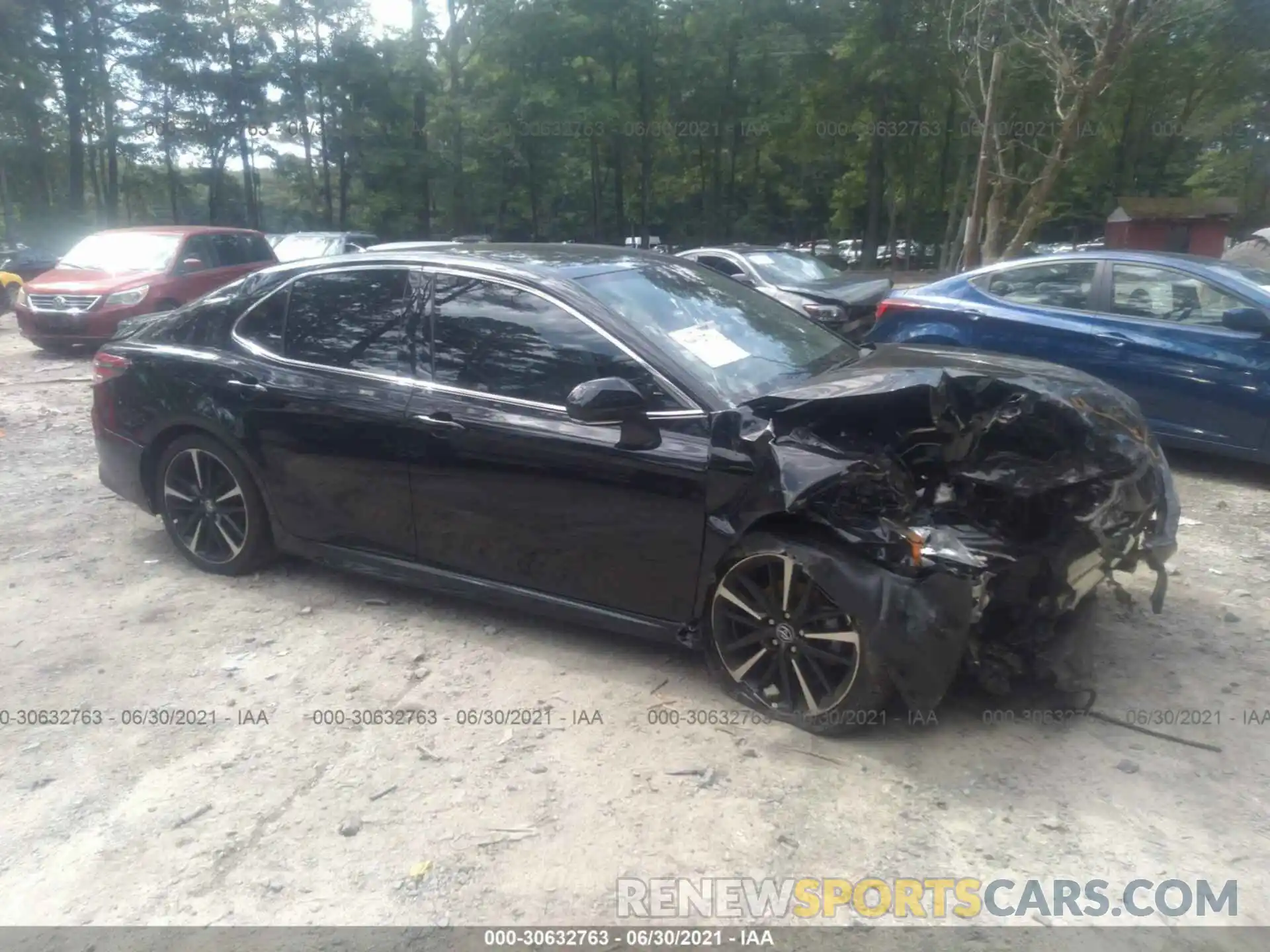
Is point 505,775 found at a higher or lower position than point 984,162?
lower

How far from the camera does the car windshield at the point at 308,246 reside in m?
17.4

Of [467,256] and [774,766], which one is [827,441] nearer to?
[774,766]

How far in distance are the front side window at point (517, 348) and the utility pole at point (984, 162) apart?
11931 mm

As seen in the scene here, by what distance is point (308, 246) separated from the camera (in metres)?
17.8

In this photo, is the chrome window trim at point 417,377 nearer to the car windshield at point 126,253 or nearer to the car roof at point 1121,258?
the car roof at point 1121,258


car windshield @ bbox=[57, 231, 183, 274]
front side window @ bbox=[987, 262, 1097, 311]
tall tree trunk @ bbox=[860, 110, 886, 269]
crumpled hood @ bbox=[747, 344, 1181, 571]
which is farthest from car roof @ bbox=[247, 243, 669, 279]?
tall tree trunk @ bbox=[860, 110, 886, 269]

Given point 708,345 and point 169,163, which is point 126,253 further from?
point 169,163

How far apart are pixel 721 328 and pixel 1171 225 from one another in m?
25.8

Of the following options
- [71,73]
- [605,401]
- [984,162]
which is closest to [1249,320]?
[605,401]

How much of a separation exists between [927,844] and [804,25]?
1133 inches

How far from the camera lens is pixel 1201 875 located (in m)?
2.85

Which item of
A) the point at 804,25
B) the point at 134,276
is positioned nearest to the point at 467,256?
the point at 134,276

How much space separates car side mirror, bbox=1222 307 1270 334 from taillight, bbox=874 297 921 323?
7.19 feet

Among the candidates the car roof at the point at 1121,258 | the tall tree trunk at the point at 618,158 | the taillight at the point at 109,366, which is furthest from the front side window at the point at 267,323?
the tall tree trunk at the point at 618,158
